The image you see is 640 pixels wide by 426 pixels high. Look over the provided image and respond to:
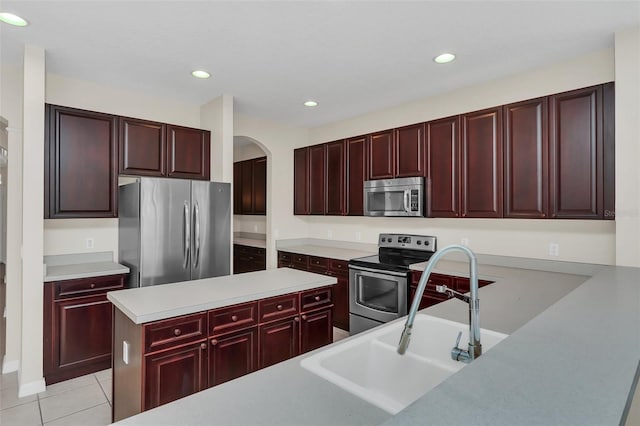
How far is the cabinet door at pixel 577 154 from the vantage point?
101 inches

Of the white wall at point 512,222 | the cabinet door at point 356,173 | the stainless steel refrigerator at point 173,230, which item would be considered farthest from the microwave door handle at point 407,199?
the stainless steel refrigerator at point 173,230

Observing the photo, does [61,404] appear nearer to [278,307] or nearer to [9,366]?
[9,366]

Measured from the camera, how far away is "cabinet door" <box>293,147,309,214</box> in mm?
5000

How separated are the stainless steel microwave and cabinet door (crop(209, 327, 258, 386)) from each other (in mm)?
2139

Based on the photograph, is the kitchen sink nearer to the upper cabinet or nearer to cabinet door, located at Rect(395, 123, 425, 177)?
cabinet door, located at Rect(395, 123, 425, 177)

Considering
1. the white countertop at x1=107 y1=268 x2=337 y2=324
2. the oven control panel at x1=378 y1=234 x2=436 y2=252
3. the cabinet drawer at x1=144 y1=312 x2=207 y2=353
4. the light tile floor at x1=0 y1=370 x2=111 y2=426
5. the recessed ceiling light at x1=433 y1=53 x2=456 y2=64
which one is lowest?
the light tile floor at x1=0 y1=370 x2=111 y2=426

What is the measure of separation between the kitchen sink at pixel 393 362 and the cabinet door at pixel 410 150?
7.86ft

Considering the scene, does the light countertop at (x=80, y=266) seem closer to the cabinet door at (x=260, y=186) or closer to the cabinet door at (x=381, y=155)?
the cabinet door at (x=260, y=186)

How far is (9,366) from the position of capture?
3084mm

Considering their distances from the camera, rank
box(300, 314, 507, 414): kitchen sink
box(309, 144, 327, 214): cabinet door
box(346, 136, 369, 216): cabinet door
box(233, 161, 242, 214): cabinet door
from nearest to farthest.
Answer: box(300, 314, 507, 414): kitchen sink, box(346, 136, 369, 216): cabinet door, box(309, 144, 327, 214): cabinet door, box(233, 161, 242, 214): cabinet door

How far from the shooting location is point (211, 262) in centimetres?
359

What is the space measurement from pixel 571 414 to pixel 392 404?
426 mm

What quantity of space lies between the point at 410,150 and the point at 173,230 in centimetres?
255

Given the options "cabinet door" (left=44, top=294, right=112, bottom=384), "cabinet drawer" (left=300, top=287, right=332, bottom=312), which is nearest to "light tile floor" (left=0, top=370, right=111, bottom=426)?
"cabinet door" (left=44, top=294, right=112, bottom=384)
